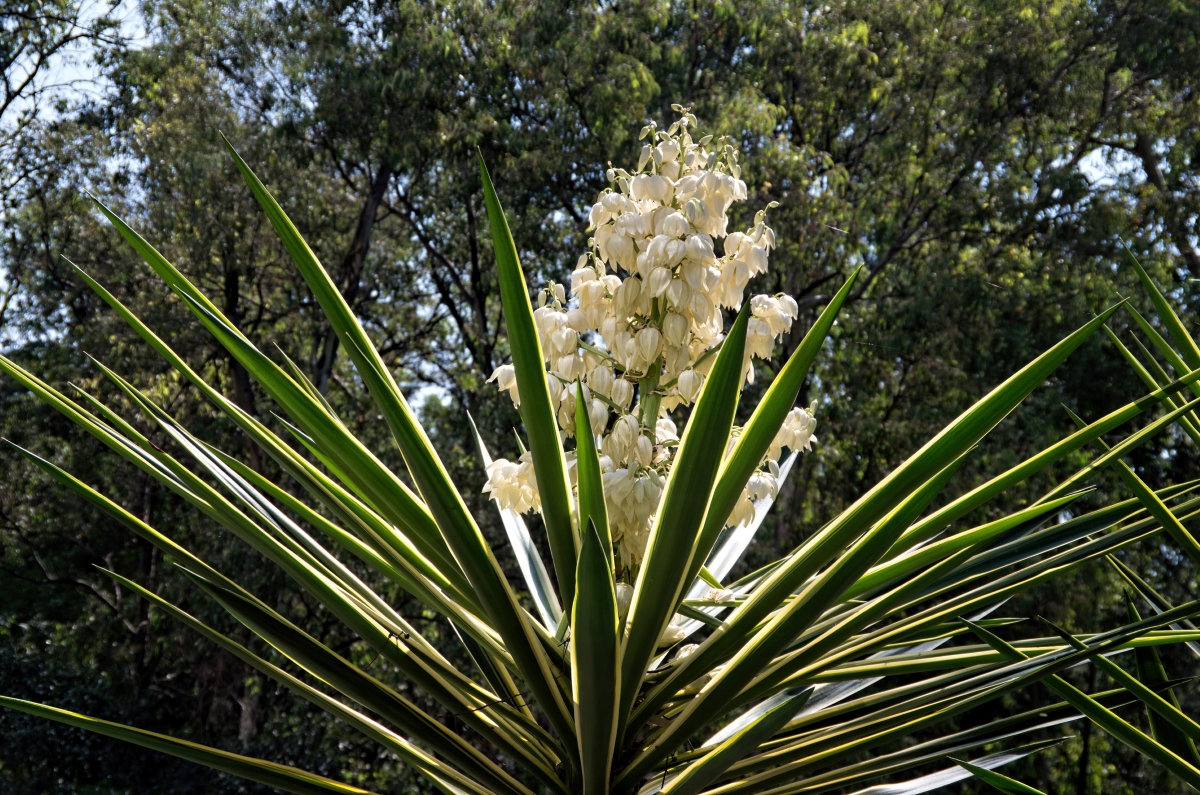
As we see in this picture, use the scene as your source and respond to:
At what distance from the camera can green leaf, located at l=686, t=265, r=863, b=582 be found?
2.82 ft

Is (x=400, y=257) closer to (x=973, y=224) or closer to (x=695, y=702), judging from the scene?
(x=973, y=224)

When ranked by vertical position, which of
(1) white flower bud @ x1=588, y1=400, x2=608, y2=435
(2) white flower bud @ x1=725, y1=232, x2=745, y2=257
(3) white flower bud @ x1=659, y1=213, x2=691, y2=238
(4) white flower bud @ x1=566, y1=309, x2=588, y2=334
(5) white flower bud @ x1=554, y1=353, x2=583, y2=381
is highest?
(2) white flower bud @ x1=725, y1=232, x2=745, y2=257

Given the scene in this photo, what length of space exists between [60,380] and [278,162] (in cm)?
264

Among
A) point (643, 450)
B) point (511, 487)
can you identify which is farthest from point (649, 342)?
point (511, 487)

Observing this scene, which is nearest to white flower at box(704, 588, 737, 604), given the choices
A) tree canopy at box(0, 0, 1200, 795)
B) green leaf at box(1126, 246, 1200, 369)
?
green leaf at box(1126, 246, 1200, 369)

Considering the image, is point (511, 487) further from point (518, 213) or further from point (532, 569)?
point (518, 213)

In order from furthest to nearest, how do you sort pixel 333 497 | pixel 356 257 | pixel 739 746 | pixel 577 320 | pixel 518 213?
pixel 356 257 → pixel 518 213 → pixel 577 320 → pixel 333 497 → pixel 739 746

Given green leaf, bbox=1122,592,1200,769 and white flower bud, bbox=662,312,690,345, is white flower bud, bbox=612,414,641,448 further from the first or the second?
green leaf, bbox=1122,592,1200,769

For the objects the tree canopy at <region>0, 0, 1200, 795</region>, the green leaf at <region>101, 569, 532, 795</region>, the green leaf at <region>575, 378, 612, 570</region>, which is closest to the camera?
the green leaf at <region>575, 378, 612, 570</region>

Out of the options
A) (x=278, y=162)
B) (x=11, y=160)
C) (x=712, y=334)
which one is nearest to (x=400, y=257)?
(x=278, y=162)

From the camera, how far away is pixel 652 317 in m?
1.27

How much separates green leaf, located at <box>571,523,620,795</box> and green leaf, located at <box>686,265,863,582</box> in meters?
0.16

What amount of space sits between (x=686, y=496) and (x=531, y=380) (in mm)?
171

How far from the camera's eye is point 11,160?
26.8ft
